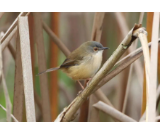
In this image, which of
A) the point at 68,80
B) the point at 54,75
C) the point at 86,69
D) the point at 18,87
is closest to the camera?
the point at 18,87

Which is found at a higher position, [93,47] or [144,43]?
[93,47]

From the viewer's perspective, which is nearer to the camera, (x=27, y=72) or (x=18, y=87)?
(x=27, y=72)

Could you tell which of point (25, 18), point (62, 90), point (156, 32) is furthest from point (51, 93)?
point (156, 32)

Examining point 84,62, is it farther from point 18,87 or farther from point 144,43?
point 144,43

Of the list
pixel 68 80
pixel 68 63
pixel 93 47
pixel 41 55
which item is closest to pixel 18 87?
pixel 41 55

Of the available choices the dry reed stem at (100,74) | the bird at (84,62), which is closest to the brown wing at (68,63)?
the bird at (84,62)

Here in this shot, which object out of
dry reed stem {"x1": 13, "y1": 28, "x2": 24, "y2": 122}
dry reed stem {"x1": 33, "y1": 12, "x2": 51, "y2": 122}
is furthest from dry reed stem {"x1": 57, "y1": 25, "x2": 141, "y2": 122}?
dry reed stem {"x1": 33, "y1": 12, "x2": 51, "y2": 122}
